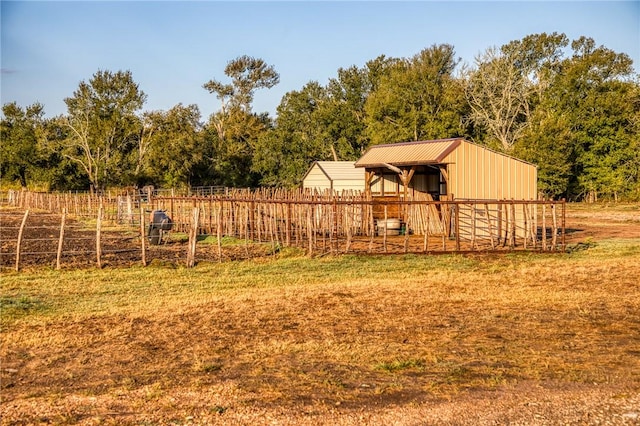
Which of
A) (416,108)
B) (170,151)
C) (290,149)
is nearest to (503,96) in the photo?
(416,108)

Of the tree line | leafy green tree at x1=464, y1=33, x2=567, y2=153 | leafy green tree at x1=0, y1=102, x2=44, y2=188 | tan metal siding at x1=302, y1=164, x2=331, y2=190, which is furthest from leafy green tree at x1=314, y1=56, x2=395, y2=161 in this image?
leafy green tree at x1=0, y1=102, x2=44, y2=188

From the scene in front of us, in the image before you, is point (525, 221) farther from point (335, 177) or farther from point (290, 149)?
point (290, 149)

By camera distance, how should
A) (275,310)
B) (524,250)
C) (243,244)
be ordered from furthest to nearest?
1. (243,244)
2. (524,250)
3. (275,310)

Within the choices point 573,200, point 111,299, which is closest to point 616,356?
point 111,299

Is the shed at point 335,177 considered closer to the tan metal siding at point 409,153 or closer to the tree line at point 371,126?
the tan metal siding at point 409,153

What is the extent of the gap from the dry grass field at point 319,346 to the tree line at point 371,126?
125 feet

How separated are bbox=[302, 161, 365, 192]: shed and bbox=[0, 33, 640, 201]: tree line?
16.1 m

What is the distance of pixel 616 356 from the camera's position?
9305 millimetres

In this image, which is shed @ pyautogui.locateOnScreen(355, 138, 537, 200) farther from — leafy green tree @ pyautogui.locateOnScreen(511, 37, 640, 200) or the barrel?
leafy green tree @ pyautogui.locateOnScreen(511, 37, 640, 200)

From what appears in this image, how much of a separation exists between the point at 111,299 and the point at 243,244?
10.6 metres

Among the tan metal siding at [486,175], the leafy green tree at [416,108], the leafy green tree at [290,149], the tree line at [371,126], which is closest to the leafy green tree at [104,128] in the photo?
the tree line at [371,126]

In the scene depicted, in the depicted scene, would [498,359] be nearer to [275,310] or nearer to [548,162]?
[275,310]

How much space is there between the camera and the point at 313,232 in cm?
2434

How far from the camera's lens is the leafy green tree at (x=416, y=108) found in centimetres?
5725
